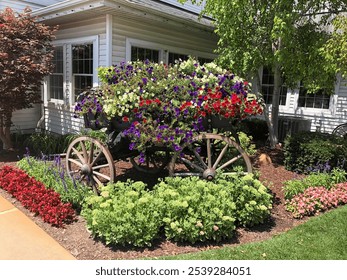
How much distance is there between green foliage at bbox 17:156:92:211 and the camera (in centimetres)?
402

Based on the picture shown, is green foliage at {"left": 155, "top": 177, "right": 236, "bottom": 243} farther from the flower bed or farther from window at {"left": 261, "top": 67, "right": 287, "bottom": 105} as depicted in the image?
window at {"left": 261, "top": 67, "right": 287, "bottom": 105}

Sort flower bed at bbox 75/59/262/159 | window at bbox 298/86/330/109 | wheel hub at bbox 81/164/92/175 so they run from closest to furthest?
1. flower bed at bbox 75/59/262/159
2. wheel hub at bbox 81/164/92/175
3. window at bbox 298/86/330/109

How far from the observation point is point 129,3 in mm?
6055

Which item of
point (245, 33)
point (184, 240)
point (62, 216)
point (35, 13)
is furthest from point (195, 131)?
→ point (35, 13)

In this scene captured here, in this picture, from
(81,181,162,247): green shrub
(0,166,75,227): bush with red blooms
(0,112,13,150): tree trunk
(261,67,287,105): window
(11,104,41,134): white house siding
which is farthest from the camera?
(261,67,287,105): window

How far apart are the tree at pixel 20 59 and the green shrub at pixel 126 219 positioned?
439cm

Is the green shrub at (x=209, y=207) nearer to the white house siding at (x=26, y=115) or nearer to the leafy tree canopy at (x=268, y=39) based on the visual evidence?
the leafy tree canopy at (x=268, y=39)

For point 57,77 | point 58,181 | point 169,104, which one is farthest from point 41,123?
point 169,104

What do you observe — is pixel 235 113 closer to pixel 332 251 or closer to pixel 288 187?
pixel 288 187

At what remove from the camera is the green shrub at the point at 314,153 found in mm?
5184

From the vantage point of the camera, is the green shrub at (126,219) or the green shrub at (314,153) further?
the green shrub at (314,153)

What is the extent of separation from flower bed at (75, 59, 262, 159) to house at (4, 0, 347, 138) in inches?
110

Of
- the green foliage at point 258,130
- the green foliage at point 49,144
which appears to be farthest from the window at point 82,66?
the green foliage at point 258,130

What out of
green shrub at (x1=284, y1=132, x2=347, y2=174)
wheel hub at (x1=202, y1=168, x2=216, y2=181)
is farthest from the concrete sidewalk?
green shrub at (x1=284, y1=132, x2=347, y2=174)
